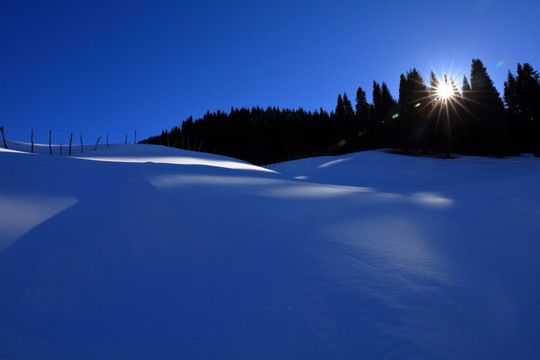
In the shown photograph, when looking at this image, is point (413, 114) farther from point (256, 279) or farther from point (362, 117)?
point (256, 279)

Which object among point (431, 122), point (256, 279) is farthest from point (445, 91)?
point (256, 279)

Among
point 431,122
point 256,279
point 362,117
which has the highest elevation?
point 362,117

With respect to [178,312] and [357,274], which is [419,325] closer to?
[357,274]

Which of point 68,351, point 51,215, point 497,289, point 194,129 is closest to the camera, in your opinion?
point 68,351

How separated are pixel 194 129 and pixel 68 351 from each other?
54.7m

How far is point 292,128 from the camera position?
4066cm

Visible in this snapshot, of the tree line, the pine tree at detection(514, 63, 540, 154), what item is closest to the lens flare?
the tree line

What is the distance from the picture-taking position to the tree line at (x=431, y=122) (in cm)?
2528

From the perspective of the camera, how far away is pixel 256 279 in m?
2.03

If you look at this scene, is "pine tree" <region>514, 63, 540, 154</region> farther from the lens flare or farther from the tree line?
the lens flare

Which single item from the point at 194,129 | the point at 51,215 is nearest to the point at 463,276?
the point at 51,215

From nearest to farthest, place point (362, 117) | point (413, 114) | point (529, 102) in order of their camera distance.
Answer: point (529, 102), point (413, 114), point (362, 117)

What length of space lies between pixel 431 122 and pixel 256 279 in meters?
31.1

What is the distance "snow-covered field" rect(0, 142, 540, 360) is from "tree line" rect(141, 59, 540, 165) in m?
26.8
